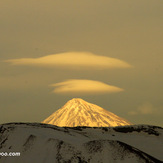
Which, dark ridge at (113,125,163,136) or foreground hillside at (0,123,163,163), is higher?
dark ridge at (113,125,163,136)

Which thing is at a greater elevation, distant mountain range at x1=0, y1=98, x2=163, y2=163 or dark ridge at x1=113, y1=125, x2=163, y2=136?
dark ridge at x1=113, y1=125, x2=163, y2=136

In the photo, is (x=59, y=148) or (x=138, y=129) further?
(x=138, y=129)

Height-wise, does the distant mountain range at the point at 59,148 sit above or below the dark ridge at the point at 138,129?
below

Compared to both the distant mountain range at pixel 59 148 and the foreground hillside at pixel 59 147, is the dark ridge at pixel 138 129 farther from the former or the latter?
the distant mountain range at pixel 59 148

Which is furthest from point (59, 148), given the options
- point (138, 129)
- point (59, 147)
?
point (138, 129)

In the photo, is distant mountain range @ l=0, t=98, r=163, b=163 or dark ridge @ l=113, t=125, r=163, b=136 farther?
dark ridge @ l=113, t=125, r=163, b=136

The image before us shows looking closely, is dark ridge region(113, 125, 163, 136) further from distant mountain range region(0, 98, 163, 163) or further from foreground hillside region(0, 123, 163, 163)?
distant mountain range region(0, 98, 163, 163)

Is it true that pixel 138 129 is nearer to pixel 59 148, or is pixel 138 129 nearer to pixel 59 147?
pixel 59 147

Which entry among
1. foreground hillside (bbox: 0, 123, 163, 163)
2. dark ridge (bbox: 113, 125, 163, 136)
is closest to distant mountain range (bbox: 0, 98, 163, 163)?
foreground hillside (bbox: 0, 123, 163, 163)

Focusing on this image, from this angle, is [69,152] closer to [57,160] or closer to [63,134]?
[57,160]

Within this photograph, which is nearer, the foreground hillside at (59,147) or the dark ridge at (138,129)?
the foreground hillside at (59,147)

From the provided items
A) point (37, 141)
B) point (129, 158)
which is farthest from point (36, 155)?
point (129, 158)

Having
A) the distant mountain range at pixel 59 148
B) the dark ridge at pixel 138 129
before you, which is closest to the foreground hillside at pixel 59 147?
the distant mountain range at pixel 59 148

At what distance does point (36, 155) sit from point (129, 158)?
1088 centimetres
